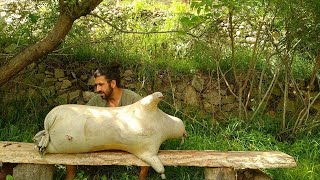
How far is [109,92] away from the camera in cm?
415

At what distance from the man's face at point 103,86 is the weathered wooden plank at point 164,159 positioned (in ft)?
2.14

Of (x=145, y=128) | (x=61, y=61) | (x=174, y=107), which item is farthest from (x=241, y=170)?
(x=61, y=61)

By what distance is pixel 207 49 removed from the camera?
5324 millimetres

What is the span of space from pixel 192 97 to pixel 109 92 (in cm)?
153

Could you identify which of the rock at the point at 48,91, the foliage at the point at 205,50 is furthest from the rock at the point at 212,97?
the rock at the point at 48,91

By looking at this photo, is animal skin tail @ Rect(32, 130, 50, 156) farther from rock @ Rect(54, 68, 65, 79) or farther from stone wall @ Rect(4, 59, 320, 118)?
rock @ Rect(54, 68, 65, 79)

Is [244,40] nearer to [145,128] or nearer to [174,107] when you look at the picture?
[174,107]

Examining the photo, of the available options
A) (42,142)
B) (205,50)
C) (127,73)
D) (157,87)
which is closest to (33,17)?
(127,73)

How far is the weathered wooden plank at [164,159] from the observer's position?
12.0ft

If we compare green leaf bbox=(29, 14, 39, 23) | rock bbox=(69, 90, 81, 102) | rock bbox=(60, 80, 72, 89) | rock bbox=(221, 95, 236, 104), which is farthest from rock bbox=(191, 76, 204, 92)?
green leaf bbox=(29, 14, 39, 23)

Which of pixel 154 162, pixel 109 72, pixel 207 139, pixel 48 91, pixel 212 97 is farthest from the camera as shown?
pixel 212 97

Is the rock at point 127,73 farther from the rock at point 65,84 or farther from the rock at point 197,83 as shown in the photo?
the rock at point 197,83

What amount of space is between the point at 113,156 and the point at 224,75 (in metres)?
2.12

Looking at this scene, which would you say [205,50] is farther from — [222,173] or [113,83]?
[222,173]
